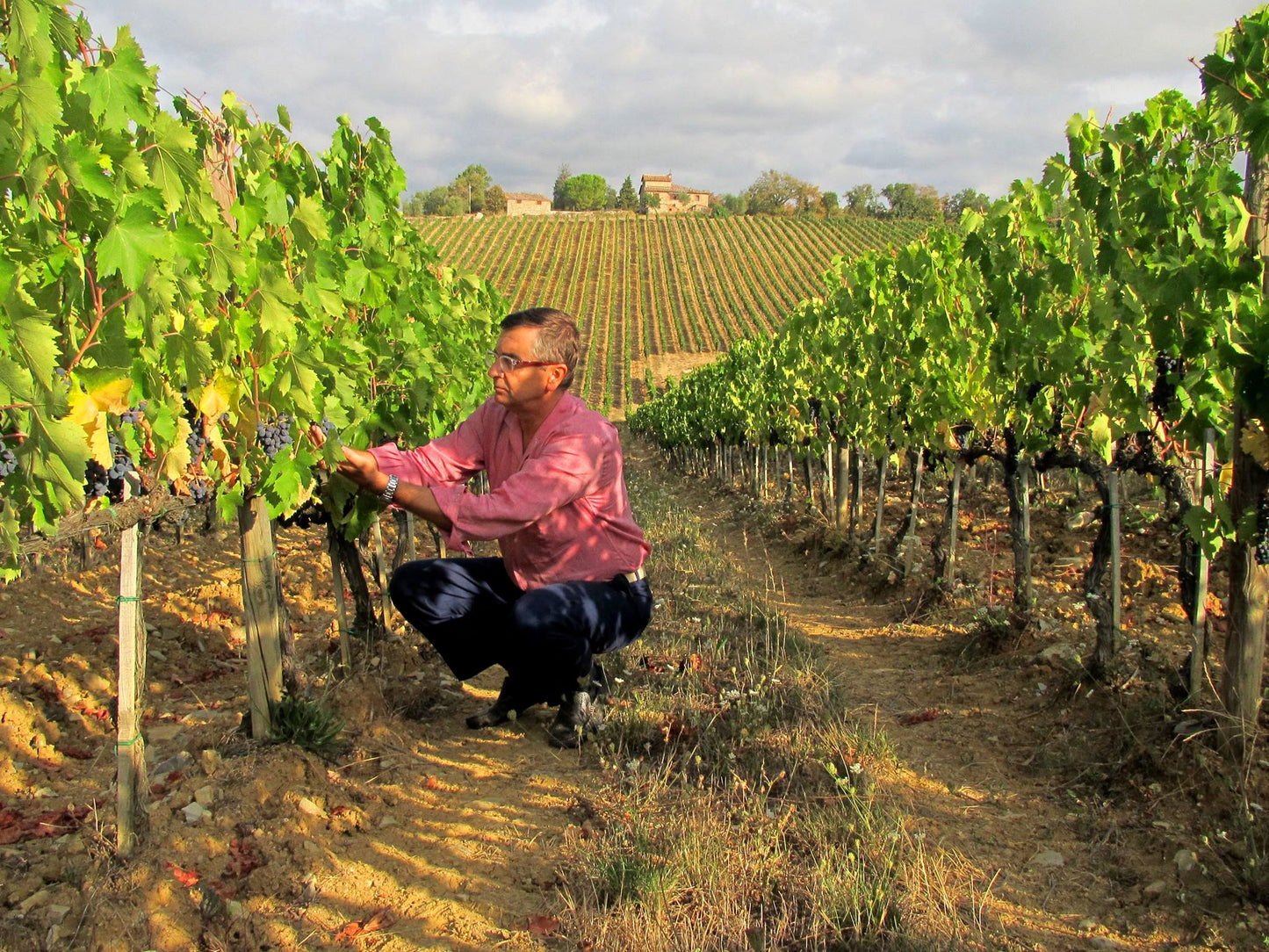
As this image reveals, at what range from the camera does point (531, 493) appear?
3.31 metres

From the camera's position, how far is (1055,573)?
22.2 ft

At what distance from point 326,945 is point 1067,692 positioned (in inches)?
128

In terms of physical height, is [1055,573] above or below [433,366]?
below

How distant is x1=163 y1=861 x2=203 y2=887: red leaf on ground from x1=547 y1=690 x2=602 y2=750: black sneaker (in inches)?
58.2

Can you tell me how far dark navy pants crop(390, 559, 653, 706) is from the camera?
11.6 feet

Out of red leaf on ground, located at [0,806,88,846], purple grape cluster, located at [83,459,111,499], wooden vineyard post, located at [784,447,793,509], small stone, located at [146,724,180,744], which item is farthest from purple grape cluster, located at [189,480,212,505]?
wooden vineyard post, located at [784,447,793,509]

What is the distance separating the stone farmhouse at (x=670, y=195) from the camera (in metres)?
102

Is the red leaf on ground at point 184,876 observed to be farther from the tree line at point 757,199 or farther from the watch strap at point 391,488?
the tree line at point 757,199

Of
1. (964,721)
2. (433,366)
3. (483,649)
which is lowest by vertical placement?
(964,721)

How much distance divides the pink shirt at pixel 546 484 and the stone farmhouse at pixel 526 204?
3774 inches

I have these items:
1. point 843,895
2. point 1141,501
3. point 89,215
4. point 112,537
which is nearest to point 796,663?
point 843,895

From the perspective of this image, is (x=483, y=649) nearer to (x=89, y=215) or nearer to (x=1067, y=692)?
(x=89, y=215)

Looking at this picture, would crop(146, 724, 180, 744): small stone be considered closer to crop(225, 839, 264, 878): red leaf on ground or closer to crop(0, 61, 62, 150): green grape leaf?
crop(225, 839, 264, 878): red leaf on ground

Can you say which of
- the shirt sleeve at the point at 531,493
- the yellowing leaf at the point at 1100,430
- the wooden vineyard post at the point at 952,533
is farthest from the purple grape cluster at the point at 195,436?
the wooden vineyard post at the point at 952,533
